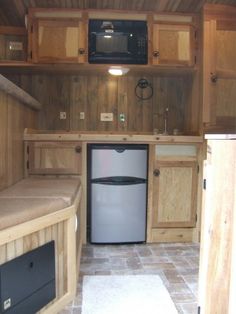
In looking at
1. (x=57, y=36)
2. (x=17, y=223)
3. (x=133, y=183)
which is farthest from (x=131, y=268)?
(x=57, y=36)

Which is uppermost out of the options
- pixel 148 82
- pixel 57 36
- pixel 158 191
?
pixel 57 36

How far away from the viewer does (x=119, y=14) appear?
289cm

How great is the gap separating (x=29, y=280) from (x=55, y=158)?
1.41m

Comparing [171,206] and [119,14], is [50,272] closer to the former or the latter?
[171,206]

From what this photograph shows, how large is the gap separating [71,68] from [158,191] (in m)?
1.48

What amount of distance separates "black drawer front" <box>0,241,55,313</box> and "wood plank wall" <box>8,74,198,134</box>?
203 centimetres

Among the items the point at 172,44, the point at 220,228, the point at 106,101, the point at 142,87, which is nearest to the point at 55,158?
the point at 106,101

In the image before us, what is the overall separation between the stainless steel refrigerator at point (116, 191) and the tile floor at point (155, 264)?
145 mm

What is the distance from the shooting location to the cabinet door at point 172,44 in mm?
2906

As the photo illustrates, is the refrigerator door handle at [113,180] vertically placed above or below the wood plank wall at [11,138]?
below

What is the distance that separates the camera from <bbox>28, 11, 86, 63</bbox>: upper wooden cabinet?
284cm

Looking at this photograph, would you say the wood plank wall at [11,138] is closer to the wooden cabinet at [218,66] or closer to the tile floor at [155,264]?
the tile floor at [155,264]

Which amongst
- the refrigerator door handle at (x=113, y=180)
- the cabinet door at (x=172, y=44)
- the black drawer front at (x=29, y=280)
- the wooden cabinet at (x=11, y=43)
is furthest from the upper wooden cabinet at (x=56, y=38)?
the black drawer front at (x=29, y=280)

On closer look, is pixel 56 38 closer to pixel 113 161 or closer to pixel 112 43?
pixel 112 43
